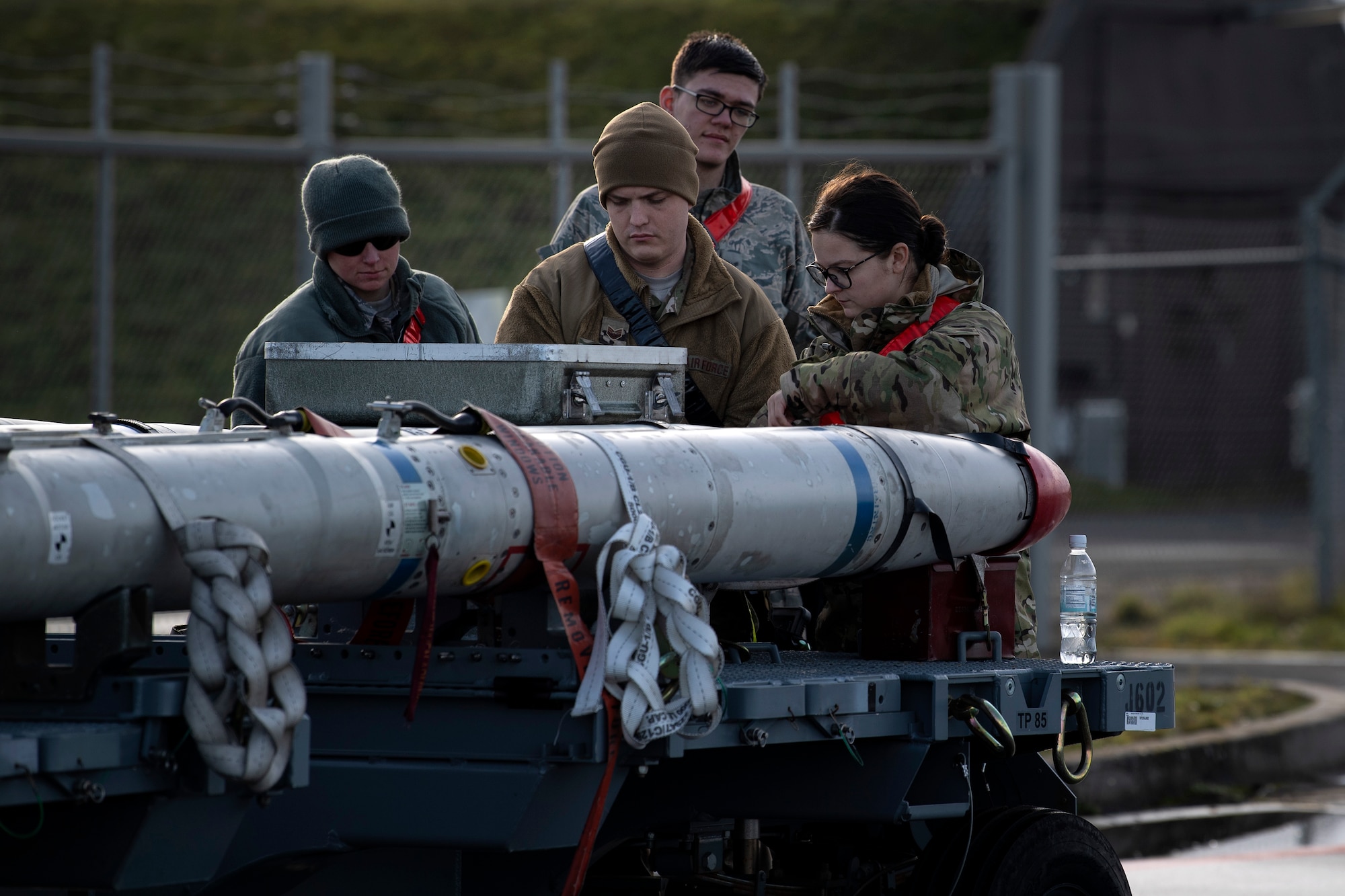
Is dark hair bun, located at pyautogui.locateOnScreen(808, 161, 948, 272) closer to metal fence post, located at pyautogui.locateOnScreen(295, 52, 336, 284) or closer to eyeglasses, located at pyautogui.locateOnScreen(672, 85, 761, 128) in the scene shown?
eyeglasses, located at pyautogui.locateOnScreen(672, 85, 761, 128)

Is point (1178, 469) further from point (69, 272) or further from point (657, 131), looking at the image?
point (657, 131)

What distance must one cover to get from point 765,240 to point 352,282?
1.50 meters

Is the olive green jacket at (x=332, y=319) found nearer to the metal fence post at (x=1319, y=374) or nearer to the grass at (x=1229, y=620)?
the grass at (x=1229, y=620)

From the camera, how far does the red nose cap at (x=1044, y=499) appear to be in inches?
166

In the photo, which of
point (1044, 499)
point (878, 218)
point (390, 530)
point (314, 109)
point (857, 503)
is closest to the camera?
point (390, 530)

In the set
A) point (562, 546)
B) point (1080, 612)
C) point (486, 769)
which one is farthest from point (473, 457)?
point (1080, 612)

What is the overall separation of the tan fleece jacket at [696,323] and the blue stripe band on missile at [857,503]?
108 centimetres

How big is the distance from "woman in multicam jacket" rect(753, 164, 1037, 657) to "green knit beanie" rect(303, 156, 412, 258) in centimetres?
110

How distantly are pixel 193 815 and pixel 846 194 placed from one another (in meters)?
2.35

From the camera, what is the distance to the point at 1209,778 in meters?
8.67

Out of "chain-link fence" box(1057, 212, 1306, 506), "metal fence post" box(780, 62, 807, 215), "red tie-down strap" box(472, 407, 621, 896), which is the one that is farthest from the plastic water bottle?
"chain-link fence" box(1057, 212, 1306, 506)

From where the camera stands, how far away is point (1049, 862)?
13.3 feet

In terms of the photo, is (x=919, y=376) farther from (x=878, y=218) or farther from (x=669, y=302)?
(x=669, y=302)

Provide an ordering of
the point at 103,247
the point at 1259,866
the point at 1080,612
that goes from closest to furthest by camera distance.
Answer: the point at 1080,612, the point at 1259,866, the point at 103,247
